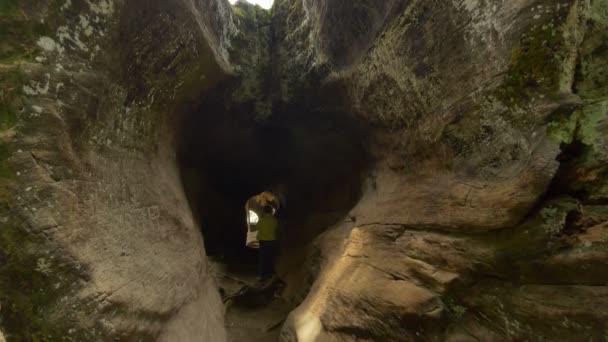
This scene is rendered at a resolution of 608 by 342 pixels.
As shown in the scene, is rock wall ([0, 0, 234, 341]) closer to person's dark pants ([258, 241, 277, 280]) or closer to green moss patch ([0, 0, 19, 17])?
green moss patch ([0, 0, 19, 17])

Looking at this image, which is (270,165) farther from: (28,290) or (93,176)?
(28,290)

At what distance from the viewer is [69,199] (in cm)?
184

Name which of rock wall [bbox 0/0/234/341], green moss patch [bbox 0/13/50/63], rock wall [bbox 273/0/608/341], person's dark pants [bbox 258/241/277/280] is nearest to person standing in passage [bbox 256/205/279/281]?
person's dark pants [bbox 258/241/277/280]

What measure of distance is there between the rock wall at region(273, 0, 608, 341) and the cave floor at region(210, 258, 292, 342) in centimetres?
146

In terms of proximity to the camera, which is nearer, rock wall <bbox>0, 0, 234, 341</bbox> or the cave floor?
rock wall <bbox>0, 0, 234, 341</bbox>

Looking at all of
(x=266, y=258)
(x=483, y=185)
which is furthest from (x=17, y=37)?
(x=266, y=258)

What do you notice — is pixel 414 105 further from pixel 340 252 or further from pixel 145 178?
pixel 145 178

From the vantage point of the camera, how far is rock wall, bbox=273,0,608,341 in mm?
1761

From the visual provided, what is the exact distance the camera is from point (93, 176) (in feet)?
6.90

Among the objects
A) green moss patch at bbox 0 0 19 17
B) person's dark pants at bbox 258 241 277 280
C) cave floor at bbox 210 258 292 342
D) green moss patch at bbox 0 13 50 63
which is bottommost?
cave floor at bbox 210 258 292 342

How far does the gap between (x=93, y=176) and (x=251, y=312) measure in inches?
168

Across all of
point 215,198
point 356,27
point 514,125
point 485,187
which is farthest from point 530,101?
point 215,198

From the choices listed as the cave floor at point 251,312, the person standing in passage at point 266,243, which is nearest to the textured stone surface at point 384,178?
the cave floor at point 251,312

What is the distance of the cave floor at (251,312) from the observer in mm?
4519
